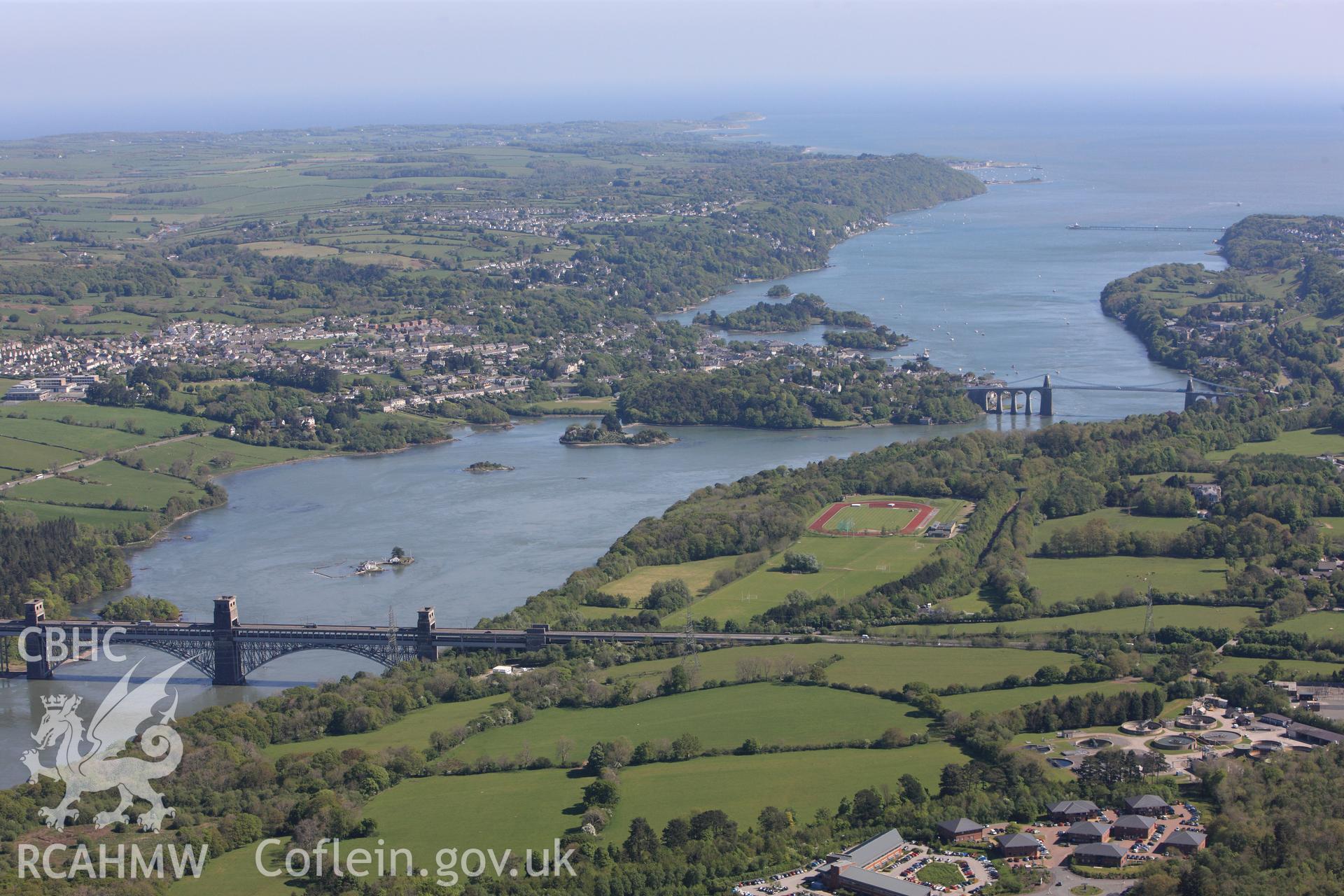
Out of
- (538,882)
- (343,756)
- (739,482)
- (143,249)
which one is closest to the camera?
(538,882)

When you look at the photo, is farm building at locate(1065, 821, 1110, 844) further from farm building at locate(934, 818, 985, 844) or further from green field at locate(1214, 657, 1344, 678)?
green field at locate(1214, 657, 1344, 678)

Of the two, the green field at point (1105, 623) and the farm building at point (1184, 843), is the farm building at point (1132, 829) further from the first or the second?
the green field at point (1105, 623)

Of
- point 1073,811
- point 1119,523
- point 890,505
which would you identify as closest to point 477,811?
point 1073,811

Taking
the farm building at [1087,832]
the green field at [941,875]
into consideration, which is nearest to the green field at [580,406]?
the farm building at [1087,832]

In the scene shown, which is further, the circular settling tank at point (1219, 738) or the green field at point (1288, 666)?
the green field at point (1288, 666)

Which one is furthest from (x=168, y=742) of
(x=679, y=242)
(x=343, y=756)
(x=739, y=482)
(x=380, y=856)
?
(x=679, y=242)

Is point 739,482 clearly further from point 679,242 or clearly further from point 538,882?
point 679,242
